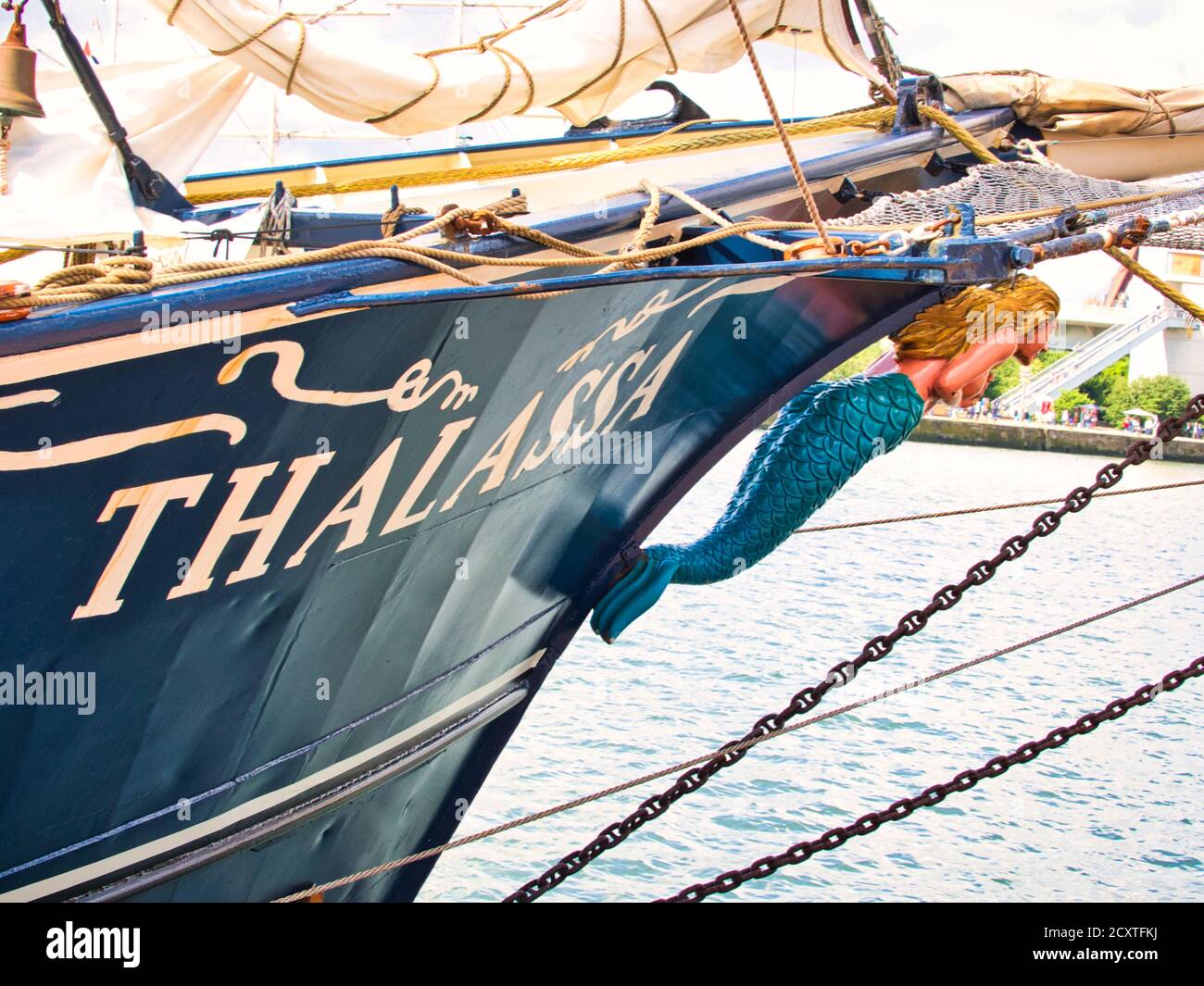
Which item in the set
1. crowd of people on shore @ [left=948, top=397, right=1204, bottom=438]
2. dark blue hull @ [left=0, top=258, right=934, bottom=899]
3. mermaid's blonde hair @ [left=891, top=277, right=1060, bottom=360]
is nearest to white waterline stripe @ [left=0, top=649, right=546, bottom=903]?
dark blue hull @ [left=0, top=258, right=934, bottom=899]

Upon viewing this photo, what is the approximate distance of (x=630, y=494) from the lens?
16.1 ft

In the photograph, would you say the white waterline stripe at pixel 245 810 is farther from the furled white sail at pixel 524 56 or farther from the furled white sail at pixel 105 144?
the furled white sail at pixel 524 56

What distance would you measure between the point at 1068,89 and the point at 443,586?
3.80m

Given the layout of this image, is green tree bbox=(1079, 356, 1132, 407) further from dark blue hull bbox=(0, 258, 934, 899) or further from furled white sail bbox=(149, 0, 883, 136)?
dark blue hull bbox=(0, 258, 934, 899)

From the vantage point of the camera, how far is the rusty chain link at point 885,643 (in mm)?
4094

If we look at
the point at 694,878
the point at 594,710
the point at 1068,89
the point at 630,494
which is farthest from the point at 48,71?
the point at 594,710

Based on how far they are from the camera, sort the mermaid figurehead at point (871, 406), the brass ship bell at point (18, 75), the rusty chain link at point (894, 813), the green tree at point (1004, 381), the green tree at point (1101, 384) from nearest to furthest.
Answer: the rusty chain link at point (894, 813), the brass ship bell at point (18, 75), the mermaid figurehead at point (871, 406), the green tree at point (1101, 384), the green tree at point (1004, 381)

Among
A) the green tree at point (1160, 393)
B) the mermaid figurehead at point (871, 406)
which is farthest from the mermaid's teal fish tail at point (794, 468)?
the green tree at point (1160, 393)

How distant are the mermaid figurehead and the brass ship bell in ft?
9.44

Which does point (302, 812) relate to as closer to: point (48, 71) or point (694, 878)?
point (48, 71)

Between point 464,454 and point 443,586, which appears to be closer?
point 464,454

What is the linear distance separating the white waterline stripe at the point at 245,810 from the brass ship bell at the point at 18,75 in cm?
260

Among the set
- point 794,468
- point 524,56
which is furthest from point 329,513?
point 524,56

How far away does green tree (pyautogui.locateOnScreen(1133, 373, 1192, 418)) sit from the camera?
158 ft
